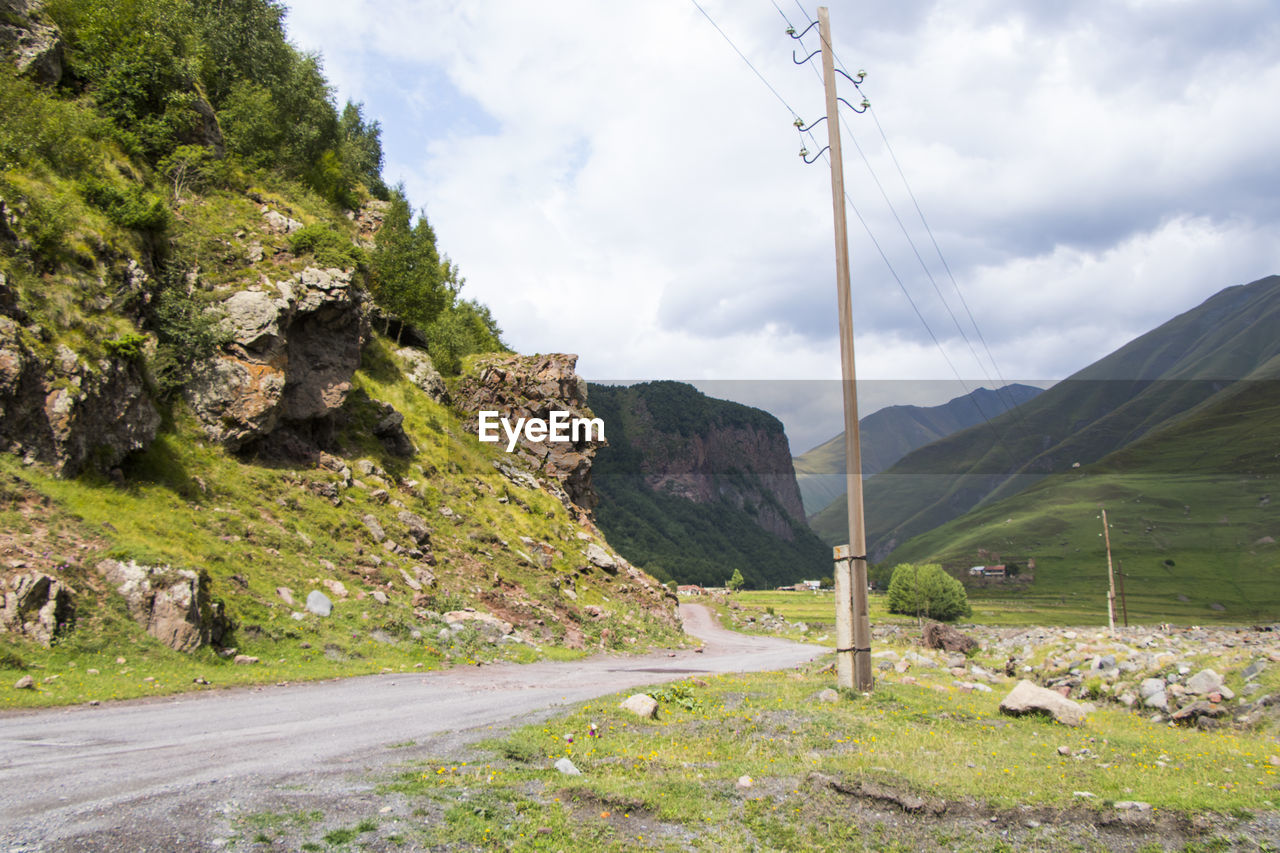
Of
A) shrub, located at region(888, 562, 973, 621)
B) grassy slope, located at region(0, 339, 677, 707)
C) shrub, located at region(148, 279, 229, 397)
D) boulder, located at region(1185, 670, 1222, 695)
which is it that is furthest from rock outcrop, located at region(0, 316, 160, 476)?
shrub, located at region(888, 562, 973, 621)

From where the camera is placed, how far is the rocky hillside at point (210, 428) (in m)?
15.9

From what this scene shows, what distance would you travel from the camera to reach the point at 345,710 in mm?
12750

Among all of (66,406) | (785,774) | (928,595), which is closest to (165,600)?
(66,406)

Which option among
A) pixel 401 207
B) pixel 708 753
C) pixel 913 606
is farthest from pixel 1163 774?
pixel 913 606

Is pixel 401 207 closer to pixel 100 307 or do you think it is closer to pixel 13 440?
pixel 100 307

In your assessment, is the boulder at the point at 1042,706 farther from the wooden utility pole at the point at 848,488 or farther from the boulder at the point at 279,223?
the boulder at the point at 279,223

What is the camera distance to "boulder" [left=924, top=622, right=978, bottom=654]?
43.5m

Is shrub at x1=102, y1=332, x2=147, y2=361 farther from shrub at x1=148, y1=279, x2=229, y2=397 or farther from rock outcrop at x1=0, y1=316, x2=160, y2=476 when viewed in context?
shrub at x1=148, y1=279, x2=229, y2=397

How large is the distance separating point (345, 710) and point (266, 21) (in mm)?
51375

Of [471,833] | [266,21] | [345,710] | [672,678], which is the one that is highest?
[266,21]

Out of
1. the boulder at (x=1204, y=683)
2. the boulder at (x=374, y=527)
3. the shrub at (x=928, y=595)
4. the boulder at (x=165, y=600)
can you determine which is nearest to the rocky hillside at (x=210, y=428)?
the boulder at (x=165, y=600)

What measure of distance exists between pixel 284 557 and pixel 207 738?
13.7 metres

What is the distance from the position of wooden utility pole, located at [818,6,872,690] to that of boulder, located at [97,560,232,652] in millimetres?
15366

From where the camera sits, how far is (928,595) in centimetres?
10838
